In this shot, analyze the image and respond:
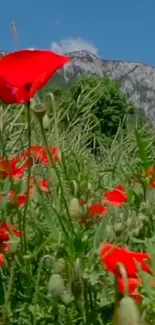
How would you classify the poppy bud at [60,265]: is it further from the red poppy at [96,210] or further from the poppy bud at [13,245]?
the red poppy at [96,210]

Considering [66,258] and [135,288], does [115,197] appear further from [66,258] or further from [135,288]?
[135,288]

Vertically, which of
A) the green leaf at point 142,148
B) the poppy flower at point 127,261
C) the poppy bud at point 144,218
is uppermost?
the green leaf at point 142,148

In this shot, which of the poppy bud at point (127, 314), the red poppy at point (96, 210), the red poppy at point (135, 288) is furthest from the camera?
the red poppy at point (96, 210)

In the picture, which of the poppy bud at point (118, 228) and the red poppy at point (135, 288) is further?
the poppy bud at point (118, 228)

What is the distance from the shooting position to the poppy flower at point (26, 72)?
36.4 inches

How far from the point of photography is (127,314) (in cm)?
64

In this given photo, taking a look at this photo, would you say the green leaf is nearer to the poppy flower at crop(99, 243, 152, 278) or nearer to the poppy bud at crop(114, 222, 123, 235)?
the poppy bud at crop(114, 222, 123, 235)

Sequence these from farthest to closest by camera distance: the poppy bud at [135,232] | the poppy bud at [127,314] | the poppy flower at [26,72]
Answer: the poppy bud at [135,232], the poppy flower at [26,72], the poppy bud at [127,314]

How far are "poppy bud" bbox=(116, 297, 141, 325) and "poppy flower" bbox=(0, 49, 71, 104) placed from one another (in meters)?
0.33

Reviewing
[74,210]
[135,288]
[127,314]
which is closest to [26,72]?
[74,210]

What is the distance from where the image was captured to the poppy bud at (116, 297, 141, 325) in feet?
2.09

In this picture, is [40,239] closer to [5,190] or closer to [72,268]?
[5,190]

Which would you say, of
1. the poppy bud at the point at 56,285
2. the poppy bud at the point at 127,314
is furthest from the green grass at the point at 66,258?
the poppy bud at the point at 127,314

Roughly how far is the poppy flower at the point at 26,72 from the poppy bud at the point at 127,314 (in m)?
0.33
